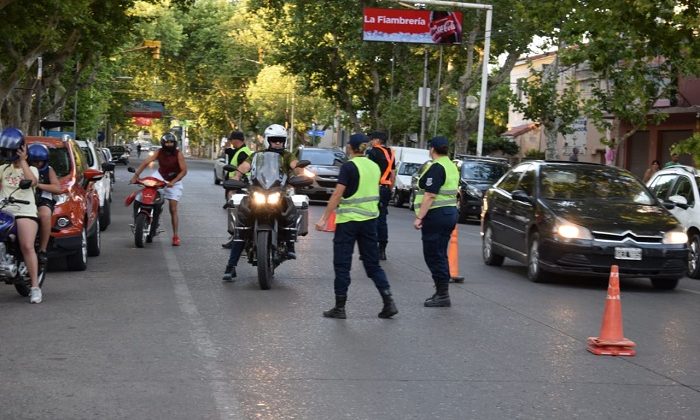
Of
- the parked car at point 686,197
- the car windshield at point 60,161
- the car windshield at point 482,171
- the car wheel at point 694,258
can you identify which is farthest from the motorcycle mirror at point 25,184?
the car windshield at point 482,171

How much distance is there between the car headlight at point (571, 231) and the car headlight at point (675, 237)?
3.12 ft

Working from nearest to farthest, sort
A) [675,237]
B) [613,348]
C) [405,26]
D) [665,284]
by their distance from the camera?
[613,348] → [675,237] → [665,284] → [405,26]

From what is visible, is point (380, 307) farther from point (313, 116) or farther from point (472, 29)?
point (313, 116)

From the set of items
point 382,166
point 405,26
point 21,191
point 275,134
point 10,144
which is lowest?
point 21,191

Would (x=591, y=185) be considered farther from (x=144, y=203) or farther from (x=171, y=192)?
(x=144, y=203)

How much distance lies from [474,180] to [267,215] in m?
18.9

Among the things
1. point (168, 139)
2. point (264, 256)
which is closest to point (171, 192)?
point (168, 139)

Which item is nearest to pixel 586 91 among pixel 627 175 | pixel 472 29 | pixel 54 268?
pixel 472 29

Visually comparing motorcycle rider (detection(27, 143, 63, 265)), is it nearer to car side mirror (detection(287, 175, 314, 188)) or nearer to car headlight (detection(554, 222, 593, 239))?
car side mirror (detection(287, 175, 314, 188))

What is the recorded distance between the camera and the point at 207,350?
341 inches

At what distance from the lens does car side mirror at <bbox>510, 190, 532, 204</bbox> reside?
1517 centimetres

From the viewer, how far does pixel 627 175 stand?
15992 mm

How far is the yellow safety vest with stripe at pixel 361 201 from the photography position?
10.6m

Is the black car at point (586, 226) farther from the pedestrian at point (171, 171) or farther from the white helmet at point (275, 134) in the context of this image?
the pedestrian at point (171, 171)
